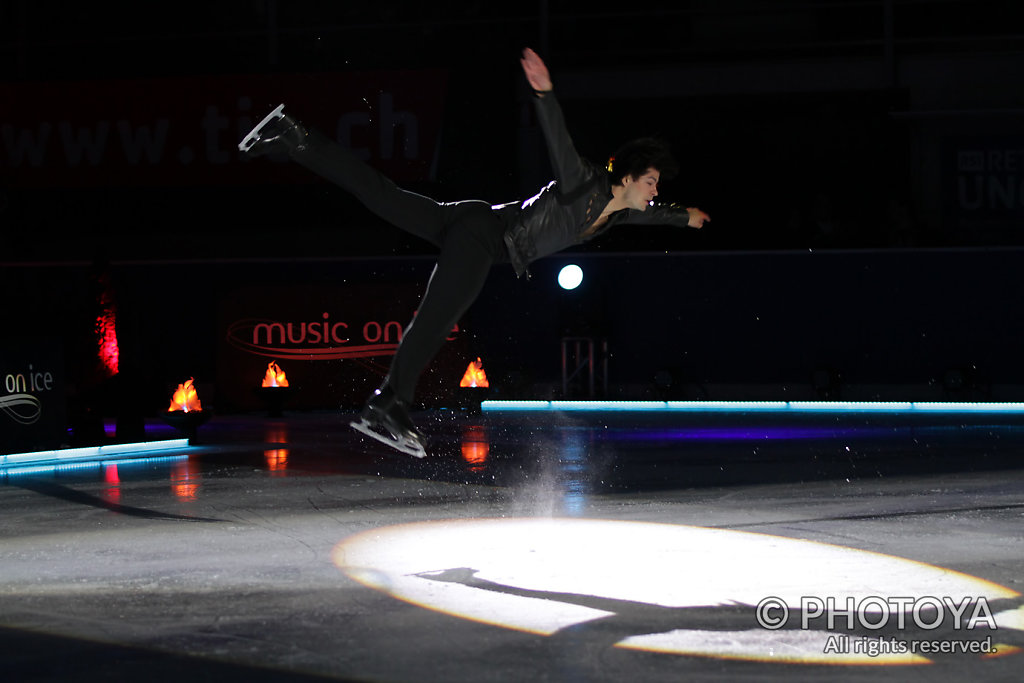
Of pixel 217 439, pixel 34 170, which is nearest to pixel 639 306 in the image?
pixel 217 439

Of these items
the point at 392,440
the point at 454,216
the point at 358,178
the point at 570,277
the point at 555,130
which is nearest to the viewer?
the point at 555,130

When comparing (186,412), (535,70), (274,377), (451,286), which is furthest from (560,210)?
(274,377)

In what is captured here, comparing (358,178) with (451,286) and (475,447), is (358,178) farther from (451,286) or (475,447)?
(475,447)

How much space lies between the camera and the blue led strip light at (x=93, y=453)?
10781mm

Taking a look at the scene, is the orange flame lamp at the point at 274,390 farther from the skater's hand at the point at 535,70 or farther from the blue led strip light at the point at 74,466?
the skater's hand at the point at 535,70

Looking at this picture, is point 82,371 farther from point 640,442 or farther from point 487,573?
point 487,573

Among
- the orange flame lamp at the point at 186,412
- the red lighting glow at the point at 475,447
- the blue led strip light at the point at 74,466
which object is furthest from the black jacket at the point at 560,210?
the orange flame lamp at the point at 186,412

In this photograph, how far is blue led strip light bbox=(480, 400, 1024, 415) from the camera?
50.8 feet

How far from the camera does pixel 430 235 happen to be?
19.1ft

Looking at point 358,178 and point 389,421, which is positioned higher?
point 358,178

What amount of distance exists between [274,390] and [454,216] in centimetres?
1034

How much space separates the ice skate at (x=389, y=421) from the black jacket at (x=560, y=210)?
0.82 m

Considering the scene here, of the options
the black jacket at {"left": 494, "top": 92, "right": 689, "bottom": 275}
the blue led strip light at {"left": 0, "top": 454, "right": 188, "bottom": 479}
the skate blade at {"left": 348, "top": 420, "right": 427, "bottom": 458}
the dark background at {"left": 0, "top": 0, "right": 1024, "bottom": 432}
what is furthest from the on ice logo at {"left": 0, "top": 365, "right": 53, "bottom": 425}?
the black jacket at {"left": 494, "top": 92, "right": 689, "bottom": 275}

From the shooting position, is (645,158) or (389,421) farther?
(389,421)
